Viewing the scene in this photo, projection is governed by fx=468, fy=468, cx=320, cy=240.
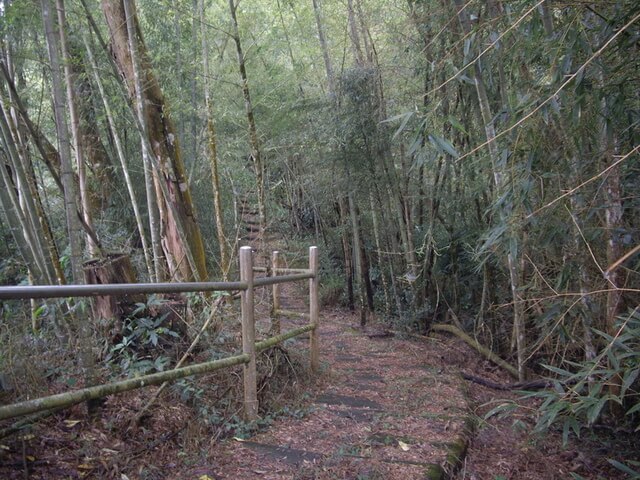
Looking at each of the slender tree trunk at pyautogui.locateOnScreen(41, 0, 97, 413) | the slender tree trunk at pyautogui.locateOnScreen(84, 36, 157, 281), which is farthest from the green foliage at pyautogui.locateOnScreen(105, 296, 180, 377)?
the slender tree trunk at pyautogui.locateOnScreen(84, 36, 157, 281)

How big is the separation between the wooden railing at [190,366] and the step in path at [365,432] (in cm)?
31

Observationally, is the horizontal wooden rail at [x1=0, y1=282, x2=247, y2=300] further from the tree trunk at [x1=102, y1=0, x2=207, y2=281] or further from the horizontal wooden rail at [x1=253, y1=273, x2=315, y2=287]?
the tree trunk at [x1=102, y1=0, x2=207, y2=281]

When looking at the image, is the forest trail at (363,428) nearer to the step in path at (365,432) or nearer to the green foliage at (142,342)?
the step in path at (365,432)

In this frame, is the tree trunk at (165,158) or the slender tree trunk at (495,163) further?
the tree trunk at (165,158)

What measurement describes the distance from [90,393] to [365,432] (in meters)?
1.66

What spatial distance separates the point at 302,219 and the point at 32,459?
858cm

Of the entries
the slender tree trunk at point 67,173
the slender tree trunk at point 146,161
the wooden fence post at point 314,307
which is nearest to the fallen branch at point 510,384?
the wooden fence post at point 314,307

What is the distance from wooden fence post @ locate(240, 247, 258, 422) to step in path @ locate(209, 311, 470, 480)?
184 millimetres

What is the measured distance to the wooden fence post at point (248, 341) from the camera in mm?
2816

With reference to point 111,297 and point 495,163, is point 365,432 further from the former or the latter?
point 495,163

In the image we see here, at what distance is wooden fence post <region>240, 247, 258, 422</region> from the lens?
9.24ft

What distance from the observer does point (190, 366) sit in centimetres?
235

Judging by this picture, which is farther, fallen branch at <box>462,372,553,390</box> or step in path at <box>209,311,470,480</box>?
fallen branch at <box>462,372,553,390</box>

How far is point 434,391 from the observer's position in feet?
12.6
